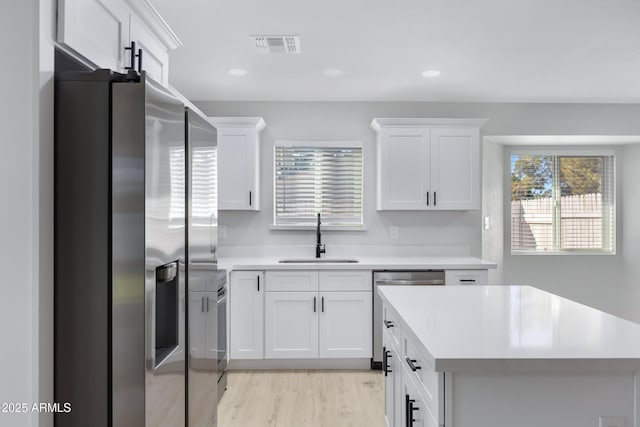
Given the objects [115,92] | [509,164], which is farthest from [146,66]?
[509,164]

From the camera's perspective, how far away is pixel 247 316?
378 centimetres

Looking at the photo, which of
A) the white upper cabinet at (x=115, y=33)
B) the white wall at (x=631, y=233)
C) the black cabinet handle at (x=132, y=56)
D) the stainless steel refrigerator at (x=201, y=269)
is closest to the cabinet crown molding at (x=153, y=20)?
the white upper cabinet at (x=115, y=33)

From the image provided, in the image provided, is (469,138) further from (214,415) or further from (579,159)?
(214,415)

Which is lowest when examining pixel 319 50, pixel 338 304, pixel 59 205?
pixel 338 304

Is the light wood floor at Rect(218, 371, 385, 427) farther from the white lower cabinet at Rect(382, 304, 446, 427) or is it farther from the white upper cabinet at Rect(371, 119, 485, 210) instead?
the white upper cabinet at Rect(371, 119, 485, 210)

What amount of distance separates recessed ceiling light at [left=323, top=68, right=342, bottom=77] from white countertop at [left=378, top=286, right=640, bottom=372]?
6.65 feet

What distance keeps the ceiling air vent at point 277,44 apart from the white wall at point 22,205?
1789mm

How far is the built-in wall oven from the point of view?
3260 millimetres

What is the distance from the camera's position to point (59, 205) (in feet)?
4.38

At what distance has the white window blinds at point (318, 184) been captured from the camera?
4.52 m

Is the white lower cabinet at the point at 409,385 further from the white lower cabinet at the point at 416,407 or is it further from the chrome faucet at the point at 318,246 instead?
the chrome faucet at the point at 318,246

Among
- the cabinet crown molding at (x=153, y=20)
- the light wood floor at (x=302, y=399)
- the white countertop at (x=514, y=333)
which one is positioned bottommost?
the light wood floor at (x=302, y=399)

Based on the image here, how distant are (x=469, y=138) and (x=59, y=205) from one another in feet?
11.9

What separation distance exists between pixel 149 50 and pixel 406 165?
8.66ft
